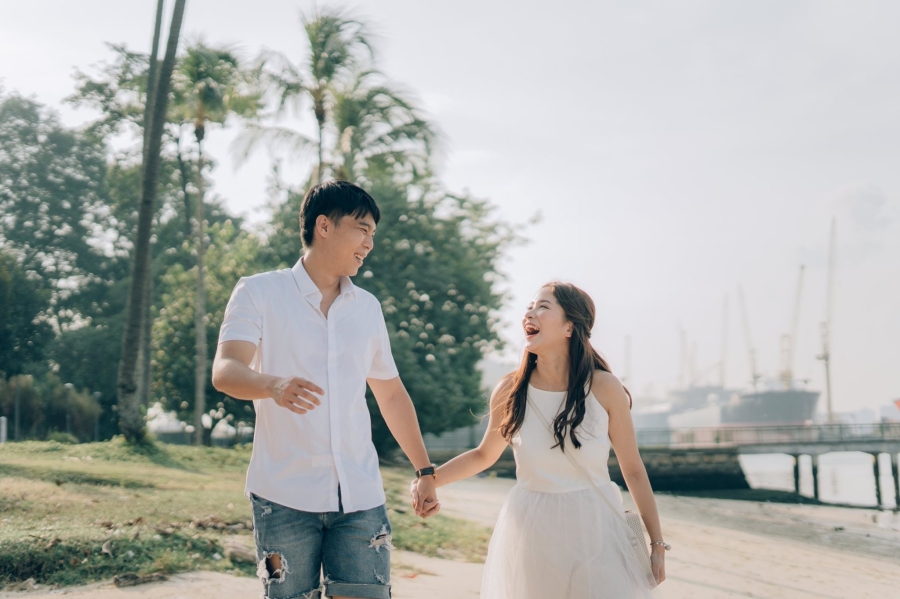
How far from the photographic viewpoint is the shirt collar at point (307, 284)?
3402mm

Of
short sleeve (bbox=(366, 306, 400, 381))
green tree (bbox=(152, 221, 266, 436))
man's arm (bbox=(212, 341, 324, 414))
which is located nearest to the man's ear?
short sleeve (bbox=(366, 306, 400, 381))

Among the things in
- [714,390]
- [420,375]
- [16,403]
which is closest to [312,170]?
[420,375]

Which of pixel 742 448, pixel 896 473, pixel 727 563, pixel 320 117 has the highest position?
pixel 320 117

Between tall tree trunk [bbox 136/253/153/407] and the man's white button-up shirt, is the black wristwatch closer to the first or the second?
the man's white button-up shirt

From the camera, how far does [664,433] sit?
51781 millimetres

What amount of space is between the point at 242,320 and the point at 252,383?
330 mm

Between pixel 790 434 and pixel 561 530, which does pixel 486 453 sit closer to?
pixel 561 530

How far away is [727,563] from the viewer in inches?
539

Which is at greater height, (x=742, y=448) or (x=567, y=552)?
(x=567, y=552)

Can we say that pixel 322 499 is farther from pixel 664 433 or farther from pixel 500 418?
pixel 664 433

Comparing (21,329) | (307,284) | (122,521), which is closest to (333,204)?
(307,284)

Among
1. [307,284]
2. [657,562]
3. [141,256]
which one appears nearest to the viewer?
[307,284]

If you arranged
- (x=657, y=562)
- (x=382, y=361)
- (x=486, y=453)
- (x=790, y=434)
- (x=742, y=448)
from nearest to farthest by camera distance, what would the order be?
1. (x=382, y=361)
2. (x=657, y=562)
3. (x=486, y=453)
4. (x=742, y=448)
5. (x=790, y=434)

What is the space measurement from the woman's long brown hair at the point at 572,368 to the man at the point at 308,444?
0.82 m
